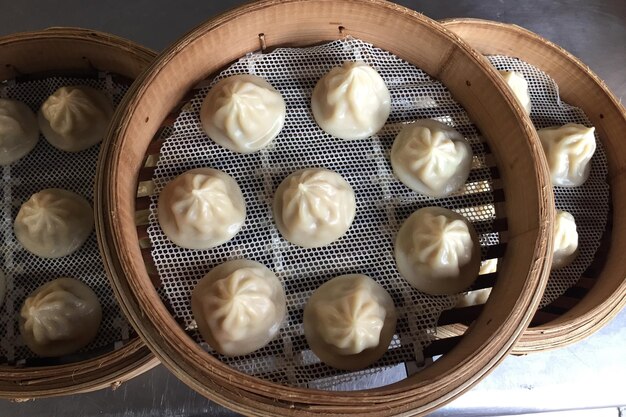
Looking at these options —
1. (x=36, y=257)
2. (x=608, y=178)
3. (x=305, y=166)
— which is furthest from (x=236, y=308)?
(x=608, y=178)

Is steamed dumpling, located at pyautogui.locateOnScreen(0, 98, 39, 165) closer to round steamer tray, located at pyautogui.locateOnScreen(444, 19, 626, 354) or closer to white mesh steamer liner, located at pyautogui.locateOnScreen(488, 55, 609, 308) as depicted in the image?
round steamer tray, located at pyautogui.locateOnScreen(444, 19, 626, 354)

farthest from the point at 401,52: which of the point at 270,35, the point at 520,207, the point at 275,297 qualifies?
the point at 275,297

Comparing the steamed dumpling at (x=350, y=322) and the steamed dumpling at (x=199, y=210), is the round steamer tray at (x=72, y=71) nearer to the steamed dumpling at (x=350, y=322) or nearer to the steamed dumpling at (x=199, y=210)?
the steamed dumpling at (x=199, y=210)

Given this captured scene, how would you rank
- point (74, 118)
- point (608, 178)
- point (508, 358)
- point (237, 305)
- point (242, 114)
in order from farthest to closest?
point (508, 358) → point (608, 178) → point (74, 118) → point (242, 114) → point (237, 305)

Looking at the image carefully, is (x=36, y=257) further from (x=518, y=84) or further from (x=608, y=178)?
(x=608, y=178)

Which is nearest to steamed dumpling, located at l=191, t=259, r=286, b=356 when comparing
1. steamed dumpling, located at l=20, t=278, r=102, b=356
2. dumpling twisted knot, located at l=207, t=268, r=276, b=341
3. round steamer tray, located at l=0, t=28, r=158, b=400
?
dumpling twisted knot, located at l=207, t=268, r=276, b=341

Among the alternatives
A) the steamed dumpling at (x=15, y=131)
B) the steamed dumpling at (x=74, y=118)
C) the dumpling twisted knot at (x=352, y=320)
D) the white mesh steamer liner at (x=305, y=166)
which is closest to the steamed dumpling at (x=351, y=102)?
the white mesh steamer liner at (x=305, y=166)

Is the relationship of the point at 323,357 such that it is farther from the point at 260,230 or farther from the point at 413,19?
the point at 413,19

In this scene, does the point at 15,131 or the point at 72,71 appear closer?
the point at 15,131
